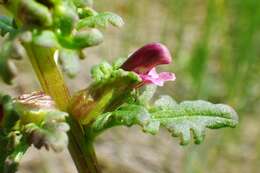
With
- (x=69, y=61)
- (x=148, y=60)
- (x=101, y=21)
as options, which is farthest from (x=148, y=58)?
(x=69, y=61)

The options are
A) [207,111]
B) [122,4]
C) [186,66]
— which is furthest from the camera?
[122,4]

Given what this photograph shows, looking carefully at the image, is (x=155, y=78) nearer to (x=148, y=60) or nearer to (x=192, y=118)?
(x=148, y=60)

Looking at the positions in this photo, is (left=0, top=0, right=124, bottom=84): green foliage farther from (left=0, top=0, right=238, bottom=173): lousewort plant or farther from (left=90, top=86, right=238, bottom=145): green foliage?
(left=90, top=86, right=238, bottom=145): green foliage

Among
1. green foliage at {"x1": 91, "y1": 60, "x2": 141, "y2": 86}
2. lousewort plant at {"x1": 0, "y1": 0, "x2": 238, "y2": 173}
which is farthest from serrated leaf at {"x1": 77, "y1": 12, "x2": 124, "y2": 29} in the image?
green foliage at {"x1": 91, "y1": 60, "x2": 141, "y2": 86}

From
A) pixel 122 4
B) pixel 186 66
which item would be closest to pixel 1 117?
pixel 186 66

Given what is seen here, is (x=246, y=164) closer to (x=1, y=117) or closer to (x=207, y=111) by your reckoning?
(x=207, y=111)

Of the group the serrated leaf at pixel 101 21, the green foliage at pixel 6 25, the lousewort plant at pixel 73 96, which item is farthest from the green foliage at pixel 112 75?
the green foliage at pixel 6 25

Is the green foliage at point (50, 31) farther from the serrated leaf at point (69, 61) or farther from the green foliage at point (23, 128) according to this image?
the green foliage at point (23, 128)
